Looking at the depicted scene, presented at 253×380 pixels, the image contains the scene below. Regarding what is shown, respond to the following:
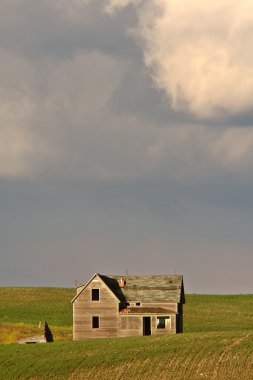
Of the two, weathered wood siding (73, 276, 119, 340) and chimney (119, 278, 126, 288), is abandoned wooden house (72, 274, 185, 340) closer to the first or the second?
weathered wood siding (73, 276, 119, 340)

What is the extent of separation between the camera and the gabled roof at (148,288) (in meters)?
77.3

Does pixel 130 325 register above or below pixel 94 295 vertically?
below

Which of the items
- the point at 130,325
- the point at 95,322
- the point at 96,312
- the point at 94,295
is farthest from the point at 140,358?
the point at 95,322

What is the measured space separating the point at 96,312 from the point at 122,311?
227 centimetres

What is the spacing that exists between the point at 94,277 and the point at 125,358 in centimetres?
2120

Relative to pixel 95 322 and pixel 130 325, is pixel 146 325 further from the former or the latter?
pixel 95 322

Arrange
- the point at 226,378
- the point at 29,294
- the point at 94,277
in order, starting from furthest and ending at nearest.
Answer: the point at 29,294, the point at 94,277, the point at 226,378

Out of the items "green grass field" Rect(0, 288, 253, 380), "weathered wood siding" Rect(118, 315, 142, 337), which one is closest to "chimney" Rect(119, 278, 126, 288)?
"weathered wood siding" Rect(118, 315, 142, 337)

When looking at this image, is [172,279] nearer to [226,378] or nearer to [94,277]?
[94,277]

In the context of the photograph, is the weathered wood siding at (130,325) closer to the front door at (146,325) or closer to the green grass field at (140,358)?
the front door at (146,325)

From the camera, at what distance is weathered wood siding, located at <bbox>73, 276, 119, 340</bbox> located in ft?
250

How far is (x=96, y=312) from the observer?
76.6 metres

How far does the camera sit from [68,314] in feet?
350

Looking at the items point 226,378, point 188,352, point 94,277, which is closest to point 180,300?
point 94,277
